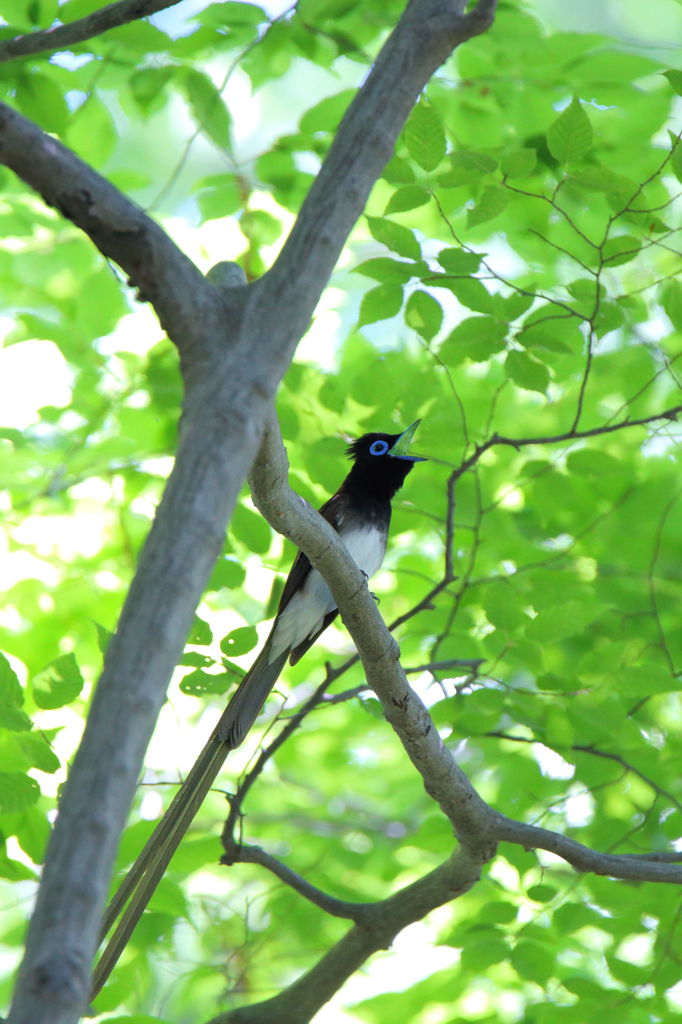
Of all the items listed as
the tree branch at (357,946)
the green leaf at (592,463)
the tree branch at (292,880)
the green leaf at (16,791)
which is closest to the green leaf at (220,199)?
the green leaf at (592,463)

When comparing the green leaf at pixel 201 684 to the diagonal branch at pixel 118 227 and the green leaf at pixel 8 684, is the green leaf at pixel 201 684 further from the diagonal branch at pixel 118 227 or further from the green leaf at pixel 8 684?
the diagonal branch at pixel 118 227

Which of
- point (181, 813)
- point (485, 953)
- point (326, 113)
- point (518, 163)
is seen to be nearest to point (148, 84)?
point (326, 113)

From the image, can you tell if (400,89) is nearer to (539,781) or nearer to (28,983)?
(28,983)

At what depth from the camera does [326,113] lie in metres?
3.28

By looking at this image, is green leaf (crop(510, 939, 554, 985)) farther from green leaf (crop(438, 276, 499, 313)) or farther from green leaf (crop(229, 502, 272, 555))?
green leaf (crop(438, 276, 499, 313))

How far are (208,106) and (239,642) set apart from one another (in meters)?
2.01

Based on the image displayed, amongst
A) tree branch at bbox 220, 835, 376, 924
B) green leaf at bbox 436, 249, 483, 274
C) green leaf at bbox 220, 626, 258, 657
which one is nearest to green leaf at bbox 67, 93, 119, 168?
green leaf at bbox 436, 249, 483, 274

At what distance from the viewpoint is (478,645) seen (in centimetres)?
344

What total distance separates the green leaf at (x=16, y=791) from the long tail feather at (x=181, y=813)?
0.37 metres

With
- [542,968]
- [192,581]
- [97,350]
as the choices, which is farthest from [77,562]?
[192,581]

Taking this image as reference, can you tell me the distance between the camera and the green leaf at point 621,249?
2.76 metres

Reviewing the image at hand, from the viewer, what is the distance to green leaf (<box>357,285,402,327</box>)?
2.98 meters

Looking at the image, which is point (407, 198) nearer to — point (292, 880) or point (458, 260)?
point (458, 260)

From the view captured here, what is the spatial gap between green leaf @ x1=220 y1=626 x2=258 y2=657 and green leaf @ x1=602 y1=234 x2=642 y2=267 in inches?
70.5
